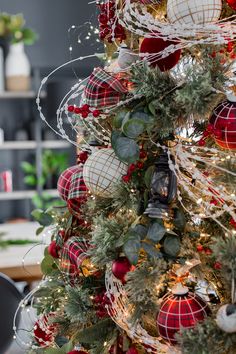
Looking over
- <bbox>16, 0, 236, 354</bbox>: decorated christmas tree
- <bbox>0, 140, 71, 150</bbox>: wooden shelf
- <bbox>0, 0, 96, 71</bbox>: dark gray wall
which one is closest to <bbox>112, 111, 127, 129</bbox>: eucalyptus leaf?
<bbox>16, 0, 236, 354</bbox>: decorated christmas tree

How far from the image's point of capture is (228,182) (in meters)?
0.92

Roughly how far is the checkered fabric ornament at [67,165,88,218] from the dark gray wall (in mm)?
3692

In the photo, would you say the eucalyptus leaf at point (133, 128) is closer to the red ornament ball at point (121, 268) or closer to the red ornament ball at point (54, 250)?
the red ornament ball at point (121, 268)

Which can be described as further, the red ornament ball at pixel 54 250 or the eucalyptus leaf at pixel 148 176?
the red ornament ball at pixel 54 250

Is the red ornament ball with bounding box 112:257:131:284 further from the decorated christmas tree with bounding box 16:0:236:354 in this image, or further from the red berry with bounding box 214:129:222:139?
the red berry with bounding box 214:129:222:139

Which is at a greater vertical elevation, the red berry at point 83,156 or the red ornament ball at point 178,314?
the red berry at point 83,156

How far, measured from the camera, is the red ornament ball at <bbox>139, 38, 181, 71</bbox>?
1012 mm

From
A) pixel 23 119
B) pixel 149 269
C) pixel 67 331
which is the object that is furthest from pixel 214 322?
pixel 23 119

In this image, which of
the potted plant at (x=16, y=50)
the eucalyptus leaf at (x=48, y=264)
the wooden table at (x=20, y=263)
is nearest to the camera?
the eucalyptus leaf at (x=48, y=264)

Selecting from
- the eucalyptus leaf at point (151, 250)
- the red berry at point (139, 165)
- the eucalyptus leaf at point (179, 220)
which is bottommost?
the eucalyptus leaf at point (151, 250)

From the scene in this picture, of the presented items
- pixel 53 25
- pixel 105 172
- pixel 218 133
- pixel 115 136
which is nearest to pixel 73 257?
pixel 105 172

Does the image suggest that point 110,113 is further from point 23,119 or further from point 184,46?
point 23,119

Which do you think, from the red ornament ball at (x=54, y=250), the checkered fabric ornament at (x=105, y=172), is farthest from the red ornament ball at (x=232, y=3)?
the red ornament ball at (x=54, y=250)

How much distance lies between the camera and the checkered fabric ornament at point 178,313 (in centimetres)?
93
